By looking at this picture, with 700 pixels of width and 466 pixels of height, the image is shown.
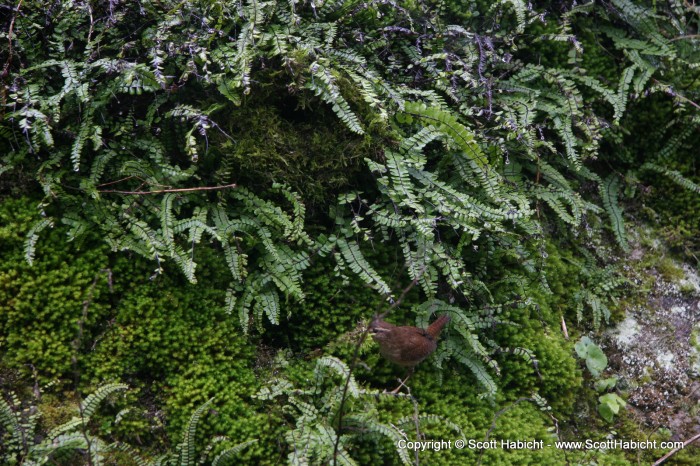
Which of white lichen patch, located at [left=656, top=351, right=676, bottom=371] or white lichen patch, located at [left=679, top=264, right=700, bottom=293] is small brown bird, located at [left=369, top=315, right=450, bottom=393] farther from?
white lichen patch, located at [left=679, top=264, right=700, bottom=293]

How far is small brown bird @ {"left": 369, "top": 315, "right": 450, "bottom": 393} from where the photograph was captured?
10.7 feet

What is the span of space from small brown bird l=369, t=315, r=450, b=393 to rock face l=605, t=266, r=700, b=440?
167 centimetres

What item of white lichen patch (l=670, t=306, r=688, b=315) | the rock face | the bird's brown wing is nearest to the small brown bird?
the bird's brown wing

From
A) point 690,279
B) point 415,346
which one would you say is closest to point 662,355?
point 690,279

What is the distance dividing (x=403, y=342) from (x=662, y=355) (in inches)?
86.8

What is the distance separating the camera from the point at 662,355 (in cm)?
413

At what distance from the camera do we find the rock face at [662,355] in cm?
392

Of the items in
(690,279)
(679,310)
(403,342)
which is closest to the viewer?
(403,342)

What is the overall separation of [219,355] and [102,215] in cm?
106

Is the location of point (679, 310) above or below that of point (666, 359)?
above

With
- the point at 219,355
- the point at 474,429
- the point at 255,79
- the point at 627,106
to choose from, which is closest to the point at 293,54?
the point at 255,79

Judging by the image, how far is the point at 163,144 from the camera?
11.2 feet

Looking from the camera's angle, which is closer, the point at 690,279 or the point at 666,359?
the point at 666,359

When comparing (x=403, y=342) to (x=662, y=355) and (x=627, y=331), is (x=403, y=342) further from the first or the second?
(x=662, y=355)
